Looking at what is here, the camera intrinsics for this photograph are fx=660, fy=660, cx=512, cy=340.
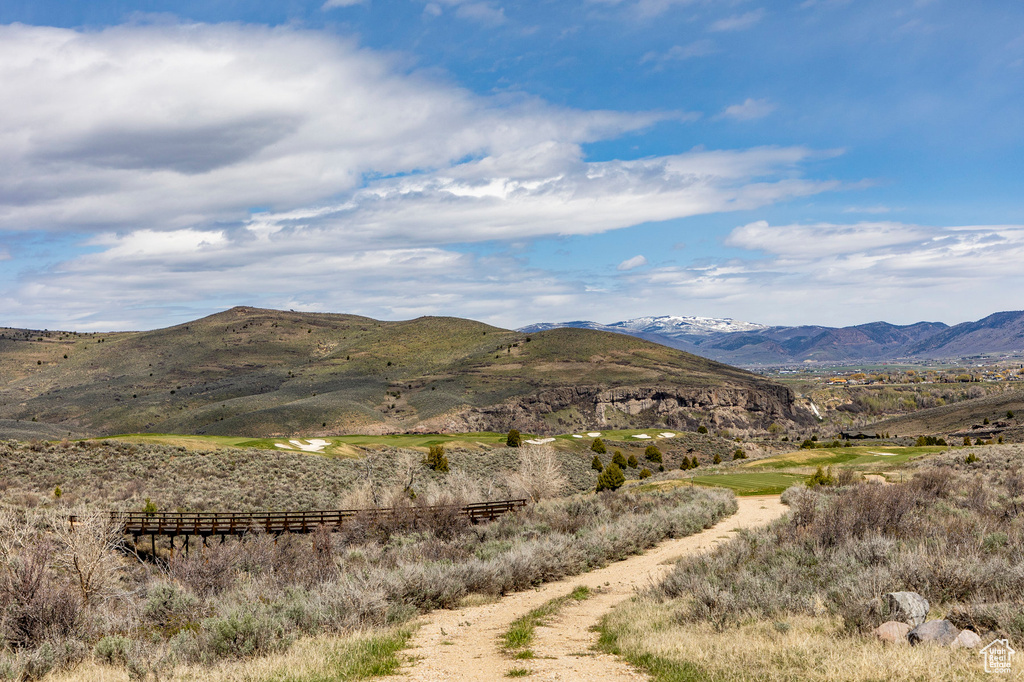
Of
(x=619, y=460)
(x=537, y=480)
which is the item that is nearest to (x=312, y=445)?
(x=537, y=480)

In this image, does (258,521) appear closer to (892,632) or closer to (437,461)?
(437,461)

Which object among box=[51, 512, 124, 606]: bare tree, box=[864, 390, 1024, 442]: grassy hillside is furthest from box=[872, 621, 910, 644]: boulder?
box=[864, 390, 1024, 442]: grassy hillside

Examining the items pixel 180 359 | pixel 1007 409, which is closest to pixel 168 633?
pixel 1007 409

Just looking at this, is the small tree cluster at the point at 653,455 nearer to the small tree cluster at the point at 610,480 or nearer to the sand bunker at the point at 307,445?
the small tree cluster at the point at 610,480

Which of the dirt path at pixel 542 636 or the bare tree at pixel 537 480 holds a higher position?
the dirt path at pixel 542 636

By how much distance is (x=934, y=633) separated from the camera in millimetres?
8594

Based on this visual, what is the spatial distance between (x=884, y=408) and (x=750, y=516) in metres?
156

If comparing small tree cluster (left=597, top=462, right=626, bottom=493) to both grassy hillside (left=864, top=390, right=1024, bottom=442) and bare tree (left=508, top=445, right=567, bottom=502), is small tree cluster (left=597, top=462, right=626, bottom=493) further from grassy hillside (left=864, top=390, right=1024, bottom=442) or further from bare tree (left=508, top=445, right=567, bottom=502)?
grassy hillside (left=864, top=390, right=1024, bottom=442)

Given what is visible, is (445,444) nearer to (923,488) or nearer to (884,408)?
(923,488)

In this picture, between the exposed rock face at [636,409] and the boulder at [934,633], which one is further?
the exposed rock face at [636,409]

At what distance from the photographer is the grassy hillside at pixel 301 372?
Answer: 107m

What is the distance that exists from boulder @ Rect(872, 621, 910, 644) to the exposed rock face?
9729 cm

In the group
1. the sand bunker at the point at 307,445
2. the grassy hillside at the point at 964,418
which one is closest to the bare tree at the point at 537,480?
the sand bunker at the point at 307,445

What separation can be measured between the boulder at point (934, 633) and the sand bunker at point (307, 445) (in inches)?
2051
